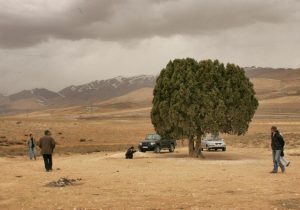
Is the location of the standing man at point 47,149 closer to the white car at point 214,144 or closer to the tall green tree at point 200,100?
the tall green tree at point 200,100

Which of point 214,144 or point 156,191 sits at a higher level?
point 156,191

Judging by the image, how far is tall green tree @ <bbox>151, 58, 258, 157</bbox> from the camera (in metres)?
36.1

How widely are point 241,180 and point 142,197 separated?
5962mm

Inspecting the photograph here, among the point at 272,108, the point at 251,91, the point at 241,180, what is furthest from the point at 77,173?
the point at 272,108

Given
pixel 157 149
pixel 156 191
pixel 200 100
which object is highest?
pixel 200 100

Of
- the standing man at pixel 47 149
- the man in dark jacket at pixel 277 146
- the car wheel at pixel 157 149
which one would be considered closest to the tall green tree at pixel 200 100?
the car wheel at pixel 157 149

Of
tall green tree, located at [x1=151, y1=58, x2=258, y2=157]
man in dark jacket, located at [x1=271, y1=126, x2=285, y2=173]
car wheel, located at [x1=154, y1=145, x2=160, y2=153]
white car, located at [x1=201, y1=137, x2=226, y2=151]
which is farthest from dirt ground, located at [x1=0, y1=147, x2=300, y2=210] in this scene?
white car, located at [x1=201, y1=137, x2=226, y2=151]

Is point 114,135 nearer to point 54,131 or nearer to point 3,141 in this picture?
point 54,131

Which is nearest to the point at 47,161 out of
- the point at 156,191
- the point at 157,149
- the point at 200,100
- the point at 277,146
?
the point at 156,191

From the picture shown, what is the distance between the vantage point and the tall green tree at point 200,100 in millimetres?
36125

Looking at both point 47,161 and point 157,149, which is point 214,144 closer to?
point 157,149

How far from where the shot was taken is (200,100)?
36.4 meters

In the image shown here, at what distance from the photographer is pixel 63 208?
13.9 metres

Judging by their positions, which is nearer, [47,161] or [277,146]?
Answer: [277,146]
